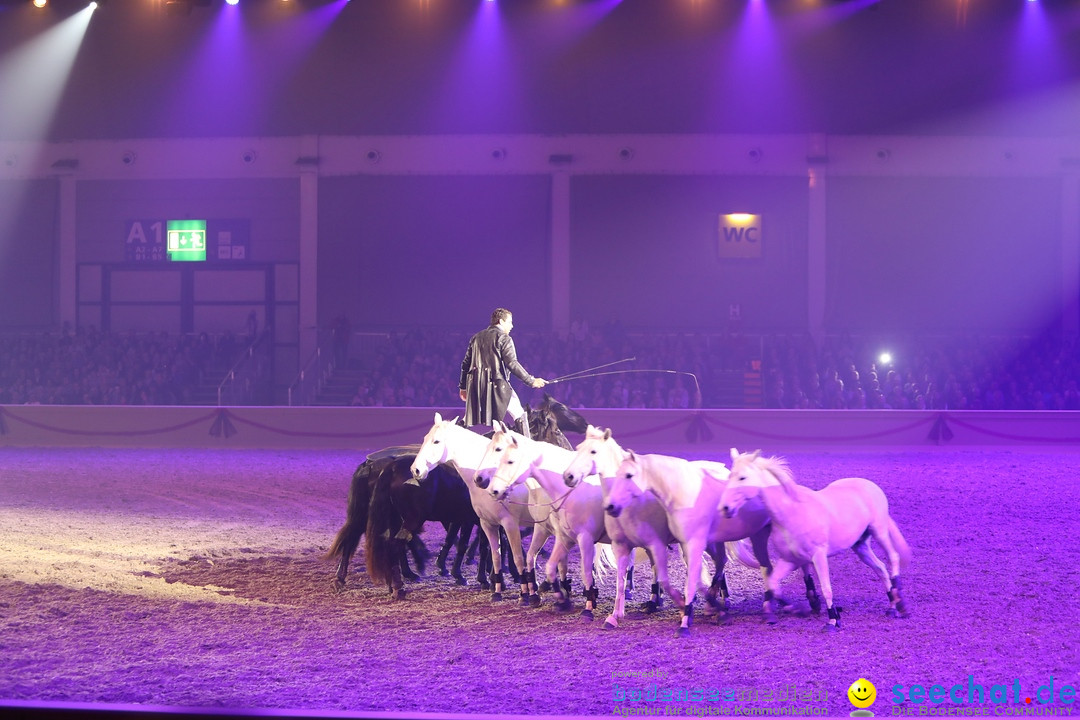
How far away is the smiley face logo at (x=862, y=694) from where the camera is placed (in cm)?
477

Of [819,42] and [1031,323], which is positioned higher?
[819,42]

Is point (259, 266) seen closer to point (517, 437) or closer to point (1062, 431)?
point (1062, 431)

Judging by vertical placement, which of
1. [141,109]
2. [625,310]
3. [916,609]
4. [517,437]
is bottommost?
[916,609]

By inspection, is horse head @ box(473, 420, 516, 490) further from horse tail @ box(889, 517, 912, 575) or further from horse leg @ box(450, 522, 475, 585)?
horse tail @ box(889, 517, 912, 575)

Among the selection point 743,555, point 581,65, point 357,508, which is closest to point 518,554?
point 357,508

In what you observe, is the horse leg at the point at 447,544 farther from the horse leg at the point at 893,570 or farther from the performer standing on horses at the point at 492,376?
the horse leg at the point at 893,570

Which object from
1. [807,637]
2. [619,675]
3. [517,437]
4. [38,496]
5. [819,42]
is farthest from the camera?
[819,42]

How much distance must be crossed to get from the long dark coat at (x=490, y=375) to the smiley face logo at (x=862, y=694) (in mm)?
4070

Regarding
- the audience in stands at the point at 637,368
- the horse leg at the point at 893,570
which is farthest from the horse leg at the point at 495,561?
the audience in stands at the point at 637,368

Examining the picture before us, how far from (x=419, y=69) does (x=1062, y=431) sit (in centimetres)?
1660

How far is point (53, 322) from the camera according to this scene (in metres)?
26.3

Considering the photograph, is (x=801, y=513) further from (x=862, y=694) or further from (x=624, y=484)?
(x=862, y=694)

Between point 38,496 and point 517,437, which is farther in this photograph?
point 38,496

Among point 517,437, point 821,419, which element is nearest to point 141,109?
point 821,419
